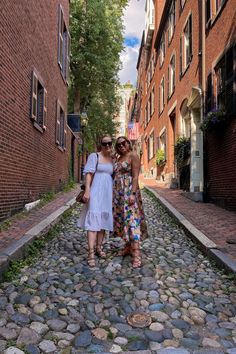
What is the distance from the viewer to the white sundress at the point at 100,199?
509 cm

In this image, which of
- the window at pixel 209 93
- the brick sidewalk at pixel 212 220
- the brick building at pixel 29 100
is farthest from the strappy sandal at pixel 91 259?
the window at pixel 209 93

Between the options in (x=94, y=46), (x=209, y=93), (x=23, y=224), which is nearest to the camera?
(x=23, y=224)

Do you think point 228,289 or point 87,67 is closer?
point 228,289

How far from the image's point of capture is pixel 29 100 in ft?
30.5

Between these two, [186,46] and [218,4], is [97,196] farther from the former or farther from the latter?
[186,46]

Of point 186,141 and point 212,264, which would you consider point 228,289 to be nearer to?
point 212,264

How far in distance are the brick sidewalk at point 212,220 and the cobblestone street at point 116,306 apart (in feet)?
1.78

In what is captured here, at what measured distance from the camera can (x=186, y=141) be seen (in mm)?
14555

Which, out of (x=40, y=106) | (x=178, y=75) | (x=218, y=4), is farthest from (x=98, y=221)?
(x=178, y=75)

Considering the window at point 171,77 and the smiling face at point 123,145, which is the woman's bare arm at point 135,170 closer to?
the smiling face at point 123,145

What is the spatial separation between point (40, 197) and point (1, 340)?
7.89 meters

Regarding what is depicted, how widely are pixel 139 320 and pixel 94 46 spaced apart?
2249cm

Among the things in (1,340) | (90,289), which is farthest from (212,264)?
(1,340)

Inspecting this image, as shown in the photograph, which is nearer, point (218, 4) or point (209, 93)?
point (218, 4)
